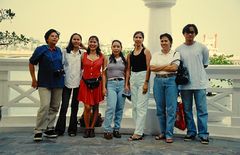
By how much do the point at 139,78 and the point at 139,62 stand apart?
189 mm

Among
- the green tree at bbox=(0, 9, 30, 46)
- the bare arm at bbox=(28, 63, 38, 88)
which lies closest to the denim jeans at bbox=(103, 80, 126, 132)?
the bare arm at bbox=(28, 63, 38, 88)

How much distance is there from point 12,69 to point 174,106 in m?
2.22

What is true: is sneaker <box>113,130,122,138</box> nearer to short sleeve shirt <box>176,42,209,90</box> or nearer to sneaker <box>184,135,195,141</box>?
sneaker <box>184,135,195,141</box>

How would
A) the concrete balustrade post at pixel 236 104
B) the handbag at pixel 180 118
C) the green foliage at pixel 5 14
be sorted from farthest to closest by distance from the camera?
the green foliage at pixel 5 14, the concrete balustrade post at pixel 236 104, the handbag at pixel 180 118

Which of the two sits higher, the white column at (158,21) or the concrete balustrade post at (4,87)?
the white column at (158,21)

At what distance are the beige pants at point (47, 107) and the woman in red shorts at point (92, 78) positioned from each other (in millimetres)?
278

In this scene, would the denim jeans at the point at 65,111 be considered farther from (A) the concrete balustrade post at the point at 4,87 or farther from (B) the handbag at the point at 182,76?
(B) the handbag at the point at 182,76

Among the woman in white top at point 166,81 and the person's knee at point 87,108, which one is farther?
the person's knee at point 87,108

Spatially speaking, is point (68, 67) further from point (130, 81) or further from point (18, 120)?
point (18, 120)

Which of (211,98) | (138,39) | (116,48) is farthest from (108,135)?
(211,98)

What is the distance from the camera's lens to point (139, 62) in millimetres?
3760

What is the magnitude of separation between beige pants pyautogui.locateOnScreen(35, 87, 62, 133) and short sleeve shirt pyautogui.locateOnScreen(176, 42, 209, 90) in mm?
1500

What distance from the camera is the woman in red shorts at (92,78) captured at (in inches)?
150

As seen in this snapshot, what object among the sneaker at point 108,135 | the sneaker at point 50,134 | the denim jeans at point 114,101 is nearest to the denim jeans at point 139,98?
the denim jeans at point 114,101
